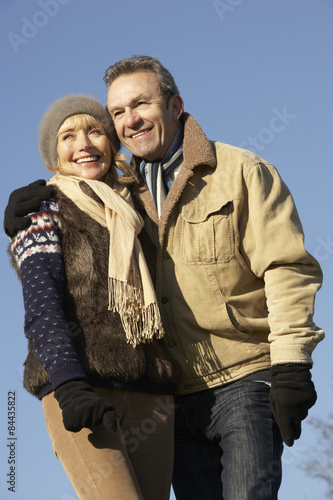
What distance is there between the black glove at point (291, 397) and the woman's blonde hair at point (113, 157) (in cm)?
114

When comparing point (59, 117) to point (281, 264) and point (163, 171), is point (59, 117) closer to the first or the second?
point (163, 171)

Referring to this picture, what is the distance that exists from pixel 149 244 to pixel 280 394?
921mm

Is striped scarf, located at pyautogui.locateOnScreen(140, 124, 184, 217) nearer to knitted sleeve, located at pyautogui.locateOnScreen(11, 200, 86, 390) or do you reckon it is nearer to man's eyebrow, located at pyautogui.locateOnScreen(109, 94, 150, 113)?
man's eyebrow, located at pyautogui.locateOnScreen(109, 94, 150, 113)

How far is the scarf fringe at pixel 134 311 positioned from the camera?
138 inches

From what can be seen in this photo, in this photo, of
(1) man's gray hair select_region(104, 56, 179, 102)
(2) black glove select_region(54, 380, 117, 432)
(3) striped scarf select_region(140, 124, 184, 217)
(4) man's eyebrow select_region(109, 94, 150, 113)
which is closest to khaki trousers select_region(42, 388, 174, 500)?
(2) black glove select_region(54, 380, 117, 432)

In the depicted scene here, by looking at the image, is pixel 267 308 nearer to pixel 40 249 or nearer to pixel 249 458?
pixel 249 458

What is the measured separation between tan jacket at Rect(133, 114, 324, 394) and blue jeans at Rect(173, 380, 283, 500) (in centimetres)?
9

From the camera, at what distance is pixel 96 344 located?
342 centimetres

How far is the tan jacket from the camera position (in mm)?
3869

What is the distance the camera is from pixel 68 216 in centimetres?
356

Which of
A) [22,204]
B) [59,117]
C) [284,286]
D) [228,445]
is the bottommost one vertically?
[228,445]

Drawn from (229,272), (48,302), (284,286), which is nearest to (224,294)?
(229,272)

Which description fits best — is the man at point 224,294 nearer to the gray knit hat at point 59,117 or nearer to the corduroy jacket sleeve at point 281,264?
the corduroy jacket sleeve at point 281,264

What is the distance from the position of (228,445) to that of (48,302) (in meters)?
1.04
